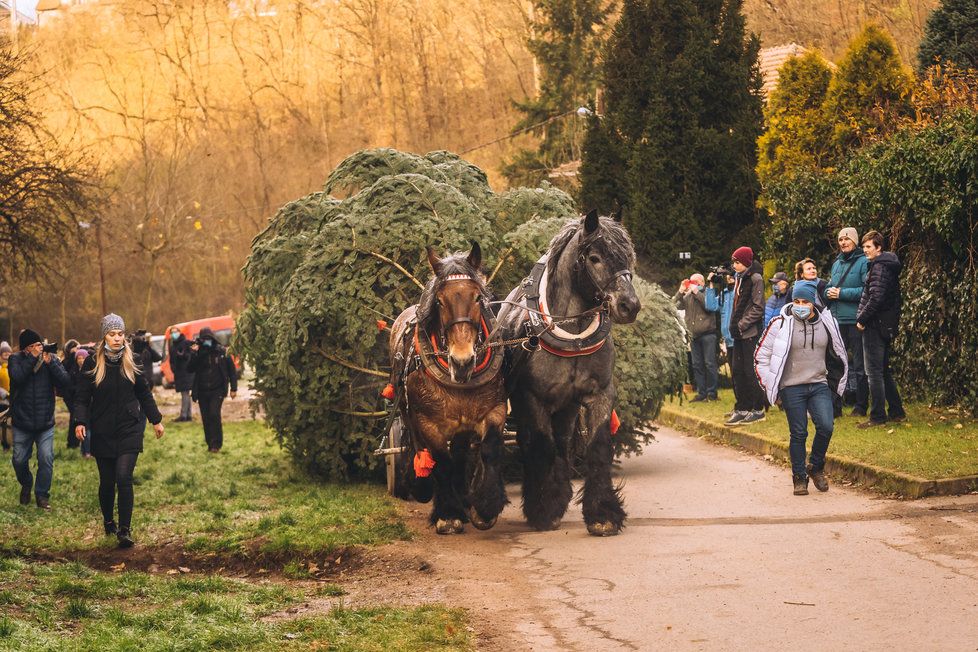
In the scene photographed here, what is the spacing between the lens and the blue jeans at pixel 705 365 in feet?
65.7

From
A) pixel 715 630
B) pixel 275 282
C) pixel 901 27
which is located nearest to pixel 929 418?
pixel 275 282

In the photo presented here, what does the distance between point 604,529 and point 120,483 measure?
4172mm

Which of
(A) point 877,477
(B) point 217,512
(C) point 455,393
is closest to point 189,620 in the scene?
(C) point 455,393

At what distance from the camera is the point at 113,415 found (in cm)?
1073

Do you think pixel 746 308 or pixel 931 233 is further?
pixel 746 308

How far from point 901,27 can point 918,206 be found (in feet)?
94.2

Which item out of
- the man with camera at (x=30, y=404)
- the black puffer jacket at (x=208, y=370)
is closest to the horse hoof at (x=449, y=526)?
the man with camera at (x=30, y=404)

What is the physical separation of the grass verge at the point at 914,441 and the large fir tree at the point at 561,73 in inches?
1515

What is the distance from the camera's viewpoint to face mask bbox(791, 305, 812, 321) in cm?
1106

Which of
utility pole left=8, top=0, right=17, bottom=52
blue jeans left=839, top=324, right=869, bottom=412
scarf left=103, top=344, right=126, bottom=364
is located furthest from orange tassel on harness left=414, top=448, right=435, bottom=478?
utility pole left=8, top=0, right=17, bottom=52

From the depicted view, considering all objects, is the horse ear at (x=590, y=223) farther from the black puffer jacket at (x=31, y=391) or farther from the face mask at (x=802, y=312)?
the black puffer jacket at (x=31, y=391)

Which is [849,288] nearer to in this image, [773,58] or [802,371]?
[802,371]

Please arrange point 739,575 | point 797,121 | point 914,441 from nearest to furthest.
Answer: point 739,575, point 914,441, point 797,121

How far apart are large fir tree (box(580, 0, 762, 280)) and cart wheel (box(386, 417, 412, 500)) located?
1650 cm
